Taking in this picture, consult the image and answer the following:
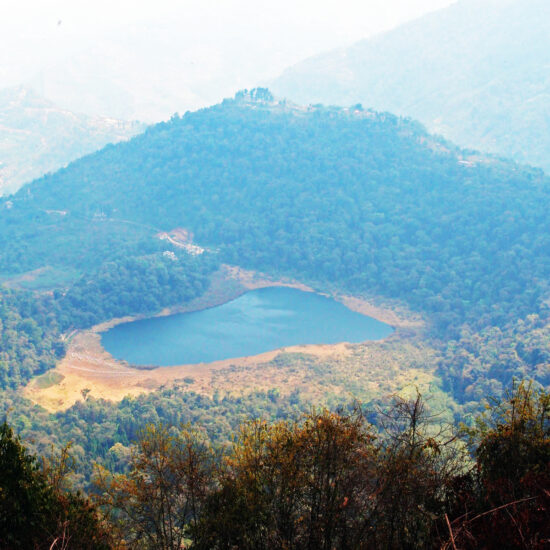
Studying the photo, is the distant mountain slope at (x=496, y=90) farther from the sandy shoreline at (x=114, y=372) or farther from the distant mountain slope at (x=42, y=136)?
the sandy shoreline at (x=114, y=372)

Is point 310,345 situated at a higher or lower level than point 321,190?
lower

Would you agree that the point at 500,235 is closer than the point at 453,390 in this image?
No

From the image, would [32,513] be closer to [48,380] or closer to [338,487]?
[338,487]

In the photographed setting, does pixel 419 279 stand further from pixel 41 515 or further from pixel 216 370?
pixel 41 515

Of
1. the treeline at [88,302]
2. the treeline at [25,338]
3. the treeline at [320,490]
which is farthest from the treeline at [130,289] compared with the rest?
the treeline at [320,490]

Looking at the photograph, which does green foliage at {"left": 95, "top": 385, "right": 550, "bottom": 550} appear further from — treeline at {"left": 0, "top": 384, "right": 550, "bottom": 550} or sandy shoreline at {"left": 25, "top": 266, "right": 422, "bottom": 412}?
sandy shoreline at {"left": 25, "top": 266, "right": 422, "bottom": 412}

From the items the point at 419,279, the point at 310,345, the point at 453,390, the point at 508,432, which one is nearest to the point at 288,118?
the point at 419,279

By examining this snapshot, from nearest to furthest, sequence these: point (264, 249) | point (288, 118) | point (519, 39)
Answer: point (264, 249), point (288, 118), point (519, 39)

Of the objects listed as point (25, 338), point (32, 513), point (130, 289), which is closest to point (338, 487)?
point (32, 513)

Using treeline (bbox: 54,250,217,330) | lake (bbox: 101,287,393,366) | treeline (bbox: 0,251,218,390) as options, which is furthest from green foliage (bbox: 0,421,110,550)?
treeline (bbox: 54,250,217,330)
